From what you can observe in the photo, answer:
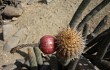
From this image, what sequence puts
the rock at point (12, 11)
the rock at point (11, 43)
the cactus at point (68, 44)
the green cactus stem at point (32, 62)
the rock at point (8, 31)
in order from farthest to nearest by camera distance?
the rock at point (12, 11)
the rock at point (8, 31)
the rock at point (11, 43)
the green cactus stem at point (32, 62)
the cactus at point (68, 44)

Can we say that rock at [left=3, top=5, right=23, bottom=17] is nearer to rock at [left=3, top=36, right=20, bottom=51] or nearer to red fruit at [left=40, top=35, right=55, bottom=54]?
rock at [left=3, top=36, right=20, bottom=51]

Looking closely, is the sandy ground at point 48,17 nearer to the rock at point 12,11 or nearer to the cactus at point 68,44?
the rock at point 12,11

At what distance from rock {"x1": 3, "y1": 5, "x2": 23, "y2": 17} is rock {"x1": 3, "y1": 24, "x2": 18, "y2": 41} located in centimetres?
30

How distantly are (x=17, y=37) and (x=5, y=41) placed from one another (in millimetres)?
200

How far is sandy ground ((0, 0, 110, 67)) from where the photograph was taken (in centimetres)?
450

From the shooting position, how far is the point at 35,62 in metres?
2.08

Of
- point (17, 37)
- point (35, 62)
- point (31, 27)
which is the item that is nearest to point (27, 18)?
point (31, 27)

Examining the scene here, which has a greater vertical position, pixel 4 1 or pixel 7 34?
pixel 4 1

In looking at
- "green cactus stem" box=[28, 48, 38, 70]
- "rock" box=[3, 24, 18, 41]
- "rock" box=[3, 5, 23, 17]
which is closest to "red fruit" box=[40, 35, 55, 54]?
"green cactus stem" box=[28, 48, 38, 70]

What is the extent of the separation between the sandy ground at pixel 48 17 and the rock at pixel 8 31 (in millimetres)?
113

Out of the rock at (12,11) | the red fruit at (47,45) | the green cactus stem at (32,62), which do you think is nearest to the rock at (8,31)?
the rock at (12,11)

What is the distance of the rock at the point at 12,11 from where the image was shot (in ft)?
16.0

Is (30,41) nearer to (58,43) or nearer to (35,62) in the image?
(35,62)

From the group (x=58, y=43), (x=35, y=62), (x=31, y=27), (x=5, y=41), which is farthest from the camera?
(x=31, y=27)
